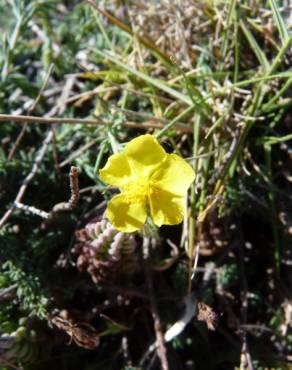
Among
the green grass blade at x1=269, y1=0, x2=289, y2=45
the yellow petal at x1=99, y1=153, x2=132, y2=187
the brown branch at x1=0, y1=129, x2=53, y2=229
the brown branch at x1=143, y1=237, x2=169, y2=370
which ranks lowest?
the brown branch at x1=143, y1=237, x2=169, y2=370

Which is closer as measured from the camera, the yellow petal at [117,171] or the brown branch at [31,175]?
the yellow petal at [117,171]

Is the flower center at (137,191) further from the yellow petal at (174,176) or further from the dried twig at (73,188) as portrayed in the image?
the dried twig at (73,188)

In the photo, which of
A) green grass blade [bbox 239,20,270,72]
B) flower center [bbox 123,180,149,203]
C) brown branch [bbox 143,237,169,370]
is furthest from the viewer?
green grass blade [bbox 239,20,270,72]

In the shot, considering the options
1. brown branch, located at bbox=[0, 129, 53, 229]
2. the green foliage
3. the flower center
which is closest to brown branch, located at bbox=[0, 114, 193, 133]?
the green foliage

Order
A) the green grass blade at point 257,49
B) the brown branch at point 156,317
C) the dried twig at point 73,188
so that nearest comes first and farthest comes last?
the dried twig at point 73,188
the brown branch at point 156,317
the green grass blade at point 257,49

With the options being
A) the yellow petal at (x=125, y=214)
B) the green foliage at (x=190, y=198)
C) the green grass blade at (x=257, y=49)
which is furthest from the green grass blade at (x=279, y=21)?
the yellow petal at (x=125, y=214)

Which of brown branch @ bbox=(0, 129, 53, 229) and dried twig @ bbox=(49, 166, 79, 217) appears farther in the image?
brown branch @ bbox=(0, 129, 53, 229)

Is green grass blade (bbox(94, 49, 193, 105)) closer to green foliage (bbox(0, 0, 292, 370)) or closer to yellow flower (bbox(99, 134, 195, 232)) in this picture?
green foliage (bbox(0, 0, 292, 370))

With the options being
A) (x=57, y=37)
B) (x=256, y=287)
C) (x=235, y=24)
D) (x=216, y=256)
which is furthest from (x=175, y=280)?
(x=57, y=37)

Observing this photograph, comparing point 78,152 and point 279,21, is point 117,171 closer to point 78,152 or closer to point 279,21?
point 78,152
